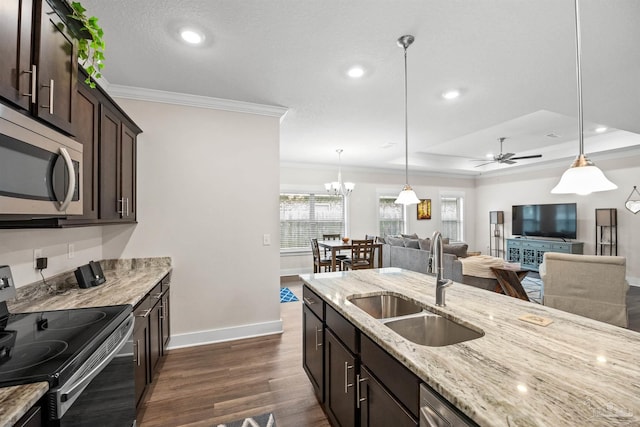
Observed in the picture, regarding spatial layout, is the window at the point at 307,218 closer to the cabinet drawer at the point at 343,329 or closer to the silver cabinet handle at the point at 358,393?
the cabinet drawer at the point at 343,329

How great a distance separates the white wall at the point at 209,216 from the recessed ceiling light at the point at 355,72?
116 centimetres

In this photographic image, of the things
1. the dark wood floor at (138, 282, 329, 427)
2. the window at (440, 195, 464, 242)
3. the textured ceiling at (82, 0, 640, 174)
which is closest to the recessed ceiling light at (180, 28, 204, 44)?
the textured ceiling at (82, 0, 640, 174)

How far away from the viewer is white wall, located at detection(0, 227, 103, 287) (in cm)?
168

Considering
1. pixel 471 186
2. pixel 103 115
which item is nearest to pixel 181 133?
pixel 103 115

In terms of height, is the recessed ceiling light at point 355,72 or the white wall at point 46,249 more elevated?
the recessed ceiling light at point 355,72

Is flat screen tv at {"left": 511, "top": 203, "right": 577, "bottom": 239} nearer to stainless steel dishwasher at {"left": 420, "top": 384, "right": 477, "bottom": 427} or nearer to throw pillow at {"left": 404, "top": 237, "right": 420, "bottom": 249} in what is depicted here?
throw pillow at {"left": 404, "top": 237, "right": 420, "bottom": 249}

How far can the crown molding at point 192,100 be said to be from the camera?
2842mm

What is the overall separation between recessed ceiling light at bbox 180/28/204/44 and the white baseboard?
281cm

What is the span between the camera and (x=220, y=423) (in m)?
1.93

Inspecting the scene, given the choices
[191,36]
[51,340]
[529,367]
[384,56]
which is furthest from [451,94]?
[51,340]

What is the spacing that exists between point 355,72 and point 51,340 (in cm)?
277

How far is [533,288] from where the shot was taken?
5426 millimetres

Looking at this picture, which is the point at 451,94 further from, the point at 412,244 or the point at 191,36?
the point at 412,244

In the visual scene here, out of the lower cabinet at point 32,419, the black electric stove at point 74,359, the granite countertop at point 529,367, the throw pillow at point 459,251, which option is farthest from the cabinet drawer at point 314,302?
the throw pillow at point 459,251
